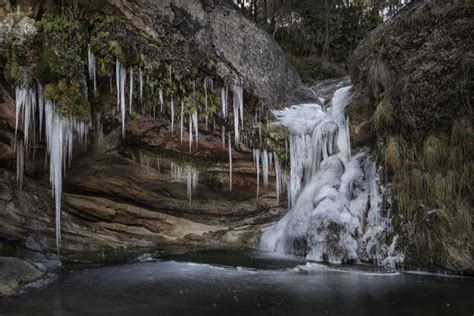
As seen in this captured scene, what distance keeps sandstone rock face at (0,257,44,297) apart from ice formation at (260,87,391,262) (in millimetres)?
4905

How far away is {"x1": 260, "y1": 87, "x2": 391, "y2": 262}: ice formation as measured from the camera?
A: 27.5 feet

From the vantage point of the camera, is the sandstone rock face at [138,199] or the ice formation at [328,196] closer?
the ice formation at [328,196]

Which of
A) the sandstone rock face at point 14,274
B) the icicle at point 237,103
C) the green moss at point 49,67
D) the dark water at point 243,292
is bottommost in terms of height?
the dark water at point 243,292

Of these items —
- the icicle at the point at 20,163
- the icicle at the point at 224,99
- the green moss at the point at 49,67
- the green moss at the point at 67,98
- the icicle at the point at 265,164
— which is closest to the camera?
the green moss at the point at 49,67

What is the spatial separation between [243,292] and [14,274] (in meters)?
3.39

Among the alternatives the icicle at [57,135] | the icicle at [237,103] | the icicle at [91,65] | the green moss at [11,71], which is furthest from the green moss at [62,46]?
the icicle at [237,103]

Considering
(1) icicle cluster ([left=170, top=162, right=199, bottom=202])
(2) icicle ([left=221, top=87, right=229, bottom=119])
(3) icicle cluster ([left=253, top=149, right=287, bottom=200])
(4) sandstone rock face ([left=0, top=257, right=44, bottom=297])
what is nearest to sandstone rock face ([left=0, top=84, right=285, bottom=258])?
(1) icicle cluster ([left=170, top=162, right=199, bottom=202])

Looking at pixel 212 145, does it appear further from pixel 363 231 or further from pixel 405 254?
pixel 405 254

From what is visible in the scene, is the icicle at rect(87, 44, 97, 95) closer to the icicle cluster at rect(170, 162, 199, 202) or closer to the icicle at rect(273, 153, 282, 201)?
the icicle cluster at rect(170, 162, 199, 202)

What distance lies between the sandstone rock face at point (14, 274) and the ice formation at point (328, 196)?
4.91 metres

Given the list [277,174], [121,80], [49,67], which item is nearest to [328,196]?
[277,174]

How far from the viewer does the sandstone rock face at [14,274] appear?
599cm

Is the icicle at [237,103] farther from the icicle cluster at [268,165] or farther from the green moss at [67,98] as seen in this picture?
the green moss at [67,98]

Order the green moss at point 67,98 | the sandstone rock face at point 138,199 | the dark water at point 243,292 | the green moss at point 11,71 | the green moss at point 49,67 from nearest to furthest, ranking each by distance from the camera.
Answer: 1. the dark water at point 243,292
2. the green moss at point 11,71
3. the green moss at point 49,67
4. the green moss at point 67,98
5. the sandstone rock face at point 138,199
